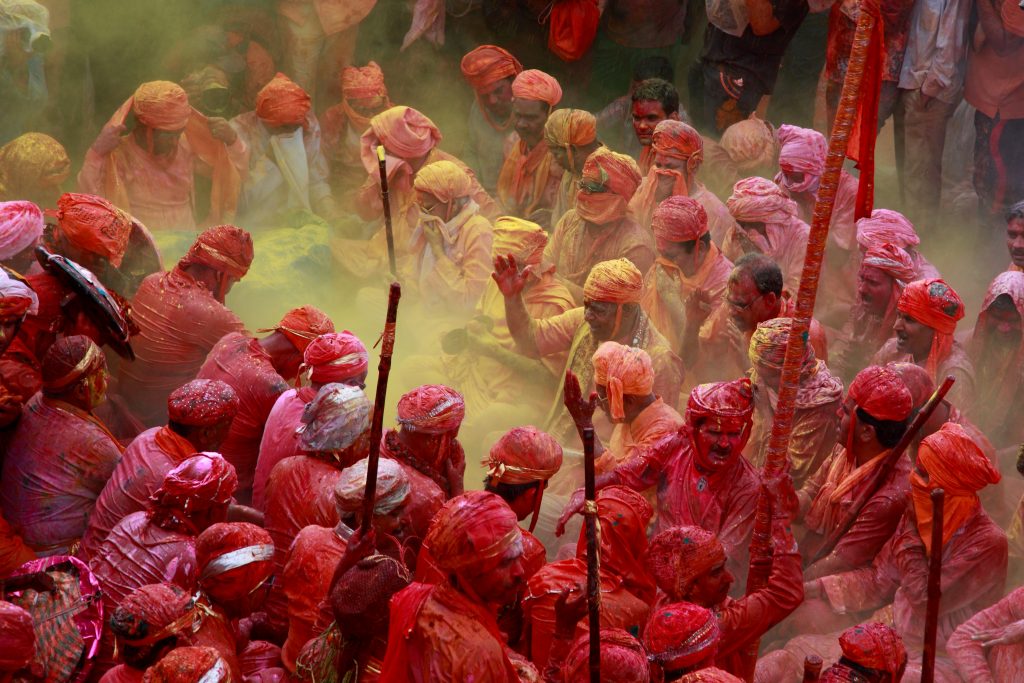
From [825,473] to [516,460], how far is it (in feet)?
6.81

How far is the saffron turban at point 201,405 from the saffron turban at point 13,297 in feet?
2.45

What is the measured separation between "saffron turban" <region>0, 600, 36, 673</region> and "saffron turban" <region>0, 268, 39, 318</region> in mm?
1771

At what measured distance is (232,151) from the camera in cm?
1159

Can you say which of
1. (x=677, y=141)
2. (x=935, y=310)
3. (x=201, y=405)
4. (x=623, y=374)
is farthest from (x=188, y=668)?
(x=677, y=141)

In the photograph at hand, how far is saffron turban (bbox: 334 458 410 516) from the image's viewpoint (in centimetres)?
533

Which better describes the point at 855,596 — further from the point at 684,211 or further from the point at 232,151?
the point at 232,151

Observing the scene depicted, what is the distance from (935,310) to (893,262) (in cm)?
87

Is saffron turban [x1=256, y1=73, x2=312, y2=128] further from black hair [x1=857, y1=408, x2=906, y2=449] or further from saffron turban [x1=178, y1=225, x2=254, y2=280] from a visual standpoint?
black hair [x1=857, y1=408, x2=906, y2=449]

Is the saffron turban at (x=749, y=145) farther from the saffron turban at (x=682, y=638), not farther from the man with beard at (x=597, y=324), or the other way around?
the saffron turban at (x=682, y=638)

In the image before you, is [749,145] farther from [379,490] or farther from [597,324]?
[379,490]

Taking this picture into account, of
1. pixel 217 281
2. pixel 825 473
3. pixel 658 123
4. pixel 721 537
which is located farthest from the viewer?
pixel 658 123

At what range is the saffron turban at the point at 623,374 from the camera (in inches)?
300

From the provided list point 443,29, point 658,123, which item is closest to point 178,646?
point 658,123

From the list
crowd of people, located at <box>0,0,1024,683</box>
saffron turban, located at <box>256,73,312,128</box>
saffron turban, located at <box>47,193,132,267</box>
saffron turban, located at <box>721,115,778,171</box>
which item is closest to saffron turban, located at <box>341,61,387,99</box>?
crowd of people, located at <box>0,0,1024,683</box>
